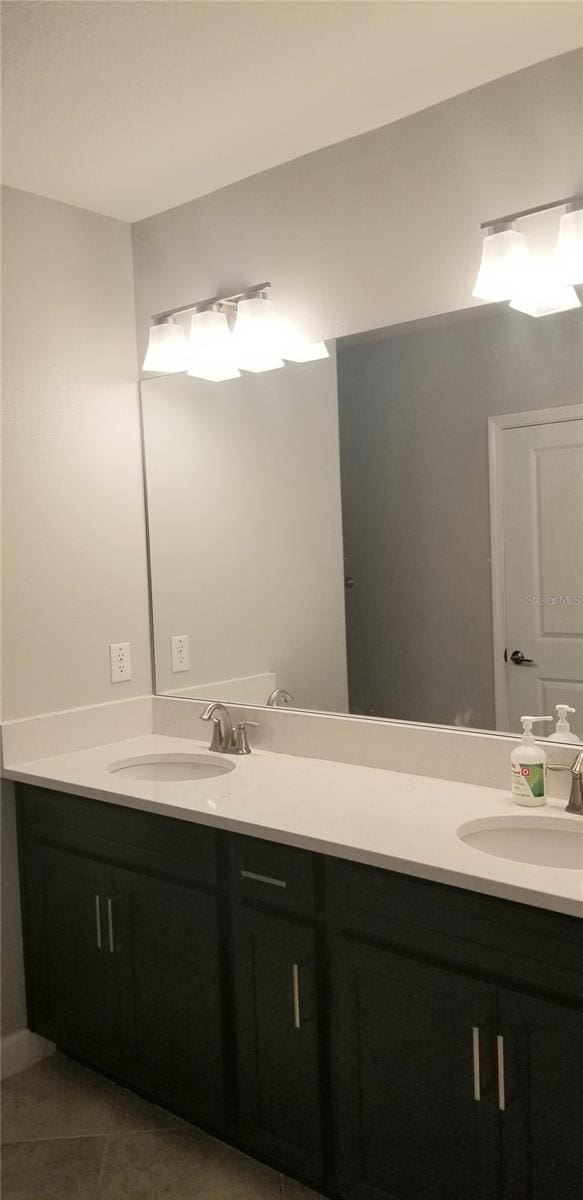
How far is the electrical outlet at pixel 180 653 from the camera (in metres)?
2.85

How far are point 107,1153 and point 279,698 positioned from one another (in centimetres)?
116

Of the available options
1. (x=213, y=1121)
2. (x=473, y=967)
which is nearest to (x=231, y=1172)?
(x=213, y=1121)

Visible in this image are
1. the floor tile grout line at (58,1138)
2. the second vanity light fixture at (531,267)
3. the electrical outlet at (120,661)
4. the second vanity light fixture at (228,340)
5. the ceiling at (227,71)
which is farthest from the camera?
the electrical outlet at (120,661)

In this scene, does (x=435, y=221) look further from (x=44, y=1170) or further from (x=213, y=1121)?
(x=44, y=1170)

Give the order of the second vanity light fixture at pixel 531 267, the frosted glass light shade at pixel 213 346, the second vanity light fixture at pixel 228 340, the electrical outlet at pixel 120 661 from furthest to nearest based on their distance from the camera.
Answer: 1. the electrical outlet at pixel 120 661
2. the frosted glass light shade at pixel 213 346
3. the second vanity light fixture at pixel 228 340
4. the second vanity light fixture at pixel 531 267

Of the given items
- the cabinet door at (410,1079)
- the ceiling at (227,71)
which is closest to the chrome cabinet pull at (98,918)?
the cabinet door at (410,1079)

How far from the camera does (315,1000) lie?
6.11 feet

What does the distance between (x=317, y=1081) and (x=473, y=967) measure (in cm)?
49

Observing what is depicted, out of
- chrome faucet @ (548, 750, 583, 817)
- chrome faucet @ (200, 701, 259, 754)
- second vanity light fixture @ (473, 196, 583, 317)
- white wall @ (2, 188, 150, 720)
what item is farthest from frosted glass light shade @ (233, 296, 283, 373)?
chrome faucet @ (548, 750, 583, 817)

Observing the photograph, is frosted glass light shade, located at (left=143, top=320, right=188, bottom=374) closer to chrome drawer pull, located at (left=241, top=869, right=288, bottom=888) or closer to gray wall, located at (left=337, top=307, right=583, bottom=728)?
gray wall, located at (left=337, top=307, right=583, bottom=728)

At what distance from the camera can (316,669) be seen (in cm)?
248

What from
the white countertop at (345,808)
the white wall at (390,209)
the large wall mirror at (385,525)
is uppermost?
the white wall at (390,209)

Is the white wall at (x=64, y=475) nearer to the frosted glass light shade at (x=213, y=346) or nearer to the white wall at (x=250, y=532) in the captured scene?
the white wall at (x=250, y=532)

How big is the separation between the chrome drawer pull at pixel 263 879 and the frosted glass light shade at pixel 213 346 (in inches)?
53.9
